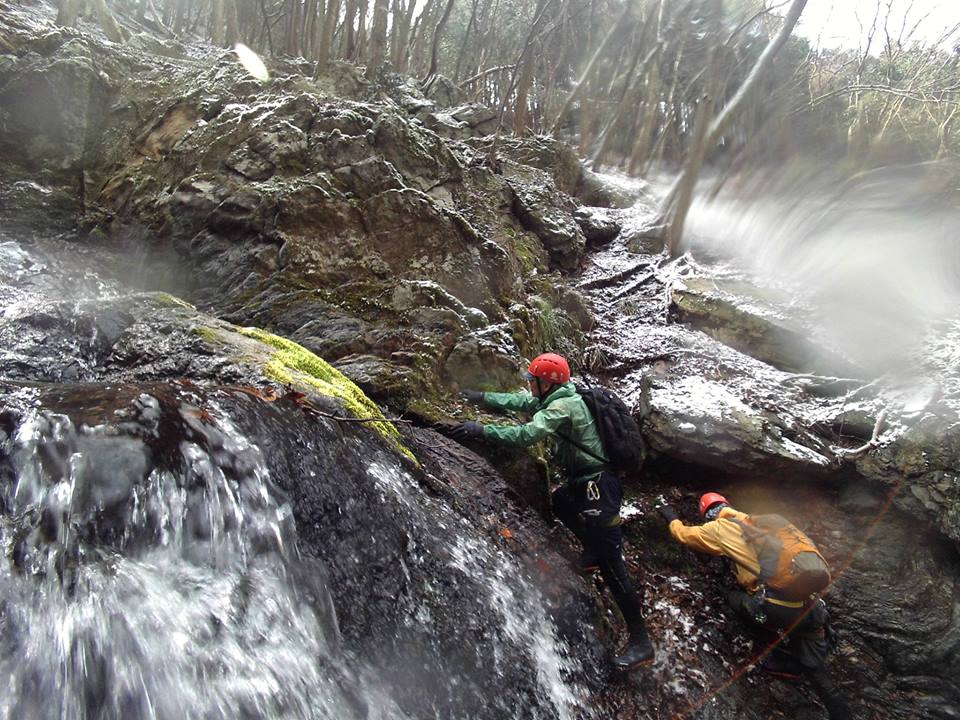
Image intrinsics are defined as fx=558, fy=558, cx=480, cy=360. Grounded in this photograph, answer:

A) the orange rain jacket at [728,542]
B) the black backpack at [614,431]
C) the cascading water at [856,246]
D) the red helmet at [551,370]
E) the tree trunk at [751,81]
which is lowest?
the orange rain jacket at [728,542]

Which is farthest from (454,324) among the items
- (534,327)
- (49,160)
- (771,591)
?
(49,160)

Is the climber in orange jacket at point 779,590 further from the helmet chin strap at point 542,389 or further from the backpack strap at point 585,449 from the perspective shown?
the helmet chin strap at point 542,389

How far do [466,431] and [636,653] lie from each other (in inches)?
90.9

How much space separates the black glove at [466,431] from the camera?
4.80 m

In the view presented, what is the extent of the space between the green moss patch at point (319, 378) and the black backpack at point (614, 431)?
1.60 m

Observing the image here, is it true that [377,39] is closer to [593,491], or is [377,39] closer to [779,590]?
[593,491]

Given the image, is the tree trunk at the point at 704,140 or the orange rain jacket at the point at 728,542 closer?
the orange rain jacket at the point at 728,542

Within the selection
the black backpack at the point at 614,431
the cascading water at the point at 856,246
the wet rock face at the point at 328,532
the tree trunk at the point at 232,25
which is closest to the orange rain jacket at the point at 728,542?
the black backpack at the point at 614,431

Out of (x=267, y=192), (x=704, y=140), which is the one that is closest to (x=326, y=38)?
(x=267, y=192)

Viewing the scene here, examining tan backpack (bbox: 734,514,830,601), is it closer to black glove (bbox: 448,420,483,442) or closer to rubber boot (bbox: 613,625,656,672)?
rubber boot (bbox: 613,625,656,672)

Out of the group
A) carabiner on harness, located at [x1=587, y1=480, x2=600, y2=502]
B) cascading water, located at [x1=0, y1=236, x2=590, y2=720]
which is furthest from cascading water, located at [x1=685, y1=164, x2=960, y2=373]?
cascading water, located at [x1=0, y1=236, x2=590, y2=720]

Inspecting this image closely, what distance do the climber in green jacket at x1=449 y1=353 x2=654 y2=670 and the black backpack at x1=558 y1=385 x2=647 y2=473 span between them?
6 centimetres

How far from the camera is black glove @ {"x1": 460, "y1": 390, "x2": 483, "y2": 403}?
5.75 meters

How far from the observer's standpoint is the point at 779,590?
4.82 metres
